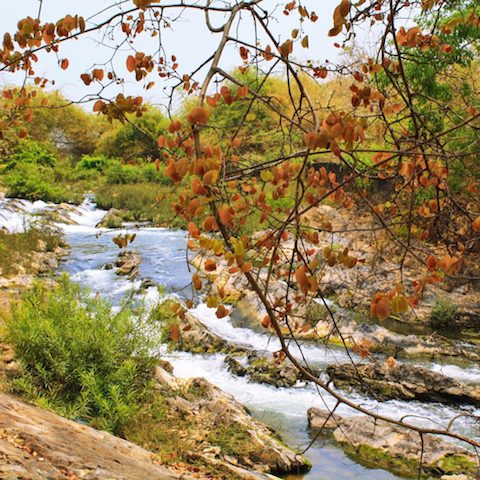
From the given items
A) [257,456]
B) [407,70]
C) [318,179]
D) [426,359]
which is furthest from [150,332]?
[407,70]

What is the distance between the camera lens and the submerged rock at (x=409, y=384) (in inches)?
221

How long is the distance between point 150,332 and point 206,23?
10.2 feet

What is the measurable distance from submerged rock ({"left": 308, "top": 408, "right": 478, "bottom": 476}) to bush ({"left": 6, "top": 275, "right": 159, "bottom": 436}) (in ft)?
5.40

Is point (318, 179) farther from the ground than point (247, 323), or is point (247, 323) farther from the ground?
point (318, 179)

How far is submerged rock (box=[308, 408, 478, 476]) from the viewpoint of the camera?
4.32 m

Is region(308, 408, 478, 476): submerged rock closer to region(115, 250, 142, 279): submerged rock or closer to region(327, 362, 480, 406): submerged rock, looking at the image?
region(327, 362, 480, 406): submerged rock

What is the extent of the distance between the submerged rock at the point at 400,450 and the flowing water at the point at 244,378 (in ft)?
0.42

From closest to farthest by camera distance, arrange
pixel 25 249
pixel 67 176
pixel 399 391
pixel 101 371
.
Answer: pixel 101 371 → pixel 399 391 → pixel 25 249 → pixel 67 176

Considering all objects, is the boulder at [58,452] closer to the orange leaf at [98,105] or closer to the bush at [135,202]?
the orange leaf at [98,105]

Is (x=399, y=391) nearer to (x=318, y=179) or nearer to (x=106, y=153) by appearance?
(x=318, y=179)

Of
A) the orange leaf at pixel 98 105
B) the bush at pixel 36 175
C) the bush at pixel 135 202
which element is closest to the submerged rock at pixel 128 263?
the bush at pixel 135 202

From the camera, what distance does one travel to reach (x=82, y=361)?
395 cm

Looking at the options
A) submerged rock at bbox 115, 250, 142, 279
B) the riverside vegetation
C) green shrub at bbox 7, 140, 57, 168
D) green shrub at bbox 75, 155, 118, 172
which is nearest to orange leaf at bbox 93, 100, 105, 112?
the riverside vegetation

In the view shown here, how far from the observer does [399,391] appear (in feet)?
18.6
